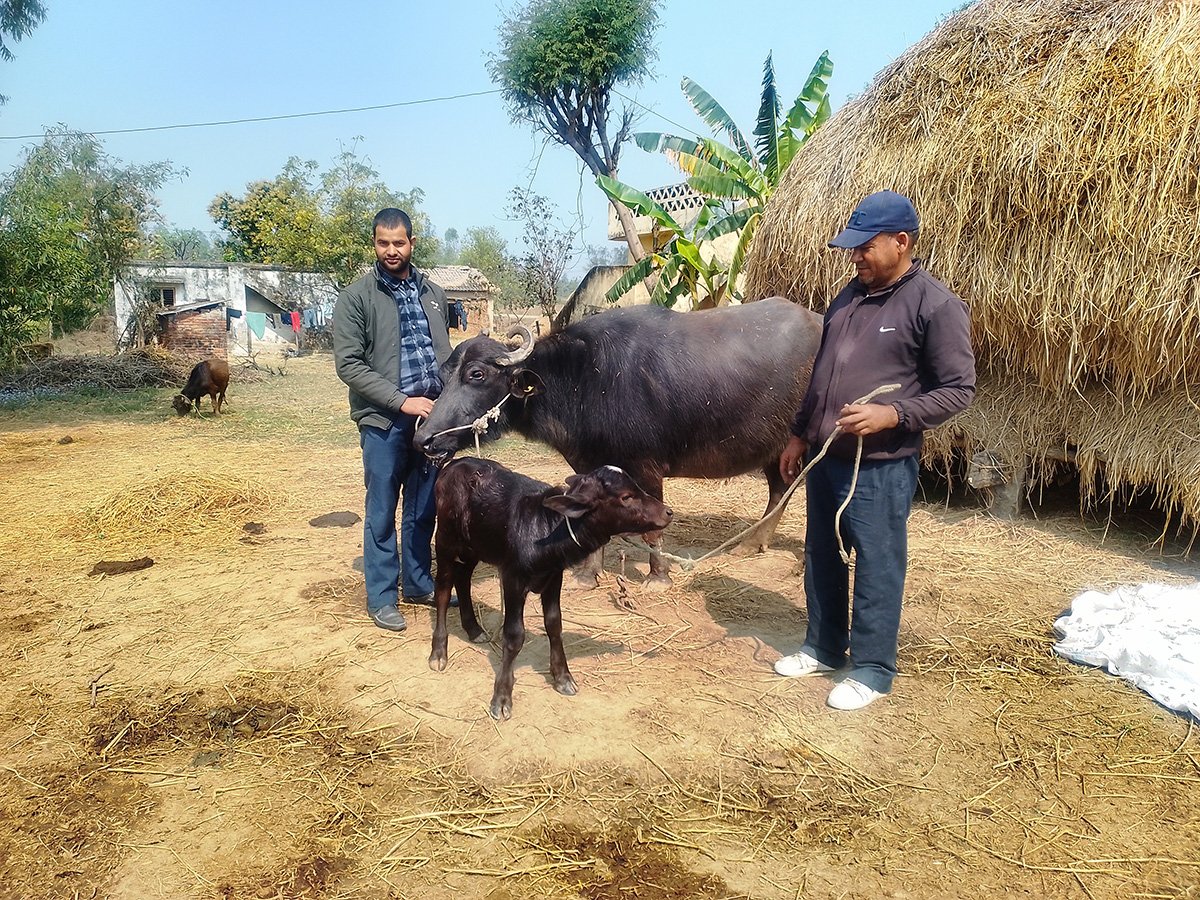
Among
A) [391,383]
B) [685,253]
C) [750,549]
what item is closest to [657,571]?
[750,549]

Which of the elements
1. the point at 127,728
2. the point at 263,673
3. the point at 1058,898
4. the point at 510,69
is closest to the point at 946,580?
the point at 1058,898

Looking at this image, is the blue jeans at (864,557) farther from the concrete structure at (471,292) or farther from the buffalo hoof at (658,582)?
the concrete structure at (471,292)

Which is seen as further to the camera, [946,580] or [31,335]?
[31,335]

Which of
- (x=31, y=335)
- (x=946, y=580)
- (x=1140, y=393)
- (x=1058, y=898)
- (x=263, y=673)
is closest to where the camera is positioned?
(x=1058, y=898)

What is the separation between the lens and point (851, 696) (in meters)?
3.50

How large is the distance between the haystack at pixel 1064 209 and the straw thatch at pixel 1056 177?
1 centimetres

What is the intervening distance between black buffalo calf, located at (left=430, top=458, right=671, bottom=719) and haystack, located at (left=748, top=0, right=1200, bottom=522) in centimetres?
429

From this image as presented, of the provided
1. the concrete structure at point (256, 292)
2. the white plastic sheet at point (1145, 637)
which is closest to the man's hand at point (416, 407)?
the white plastic sheet at point (1145, 637)

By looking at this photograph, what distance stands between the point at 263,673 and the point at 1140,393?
6.38 m

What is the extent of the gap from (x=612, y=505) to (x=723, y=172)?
29.0 ft

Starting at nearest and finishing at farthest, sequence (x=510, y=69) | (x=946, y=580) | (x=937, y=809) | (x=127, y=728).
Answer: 1. (x=937, y=809)
2. (x=127, y=728)
3. (x=946, y=580)
4. (x=510, y=69)

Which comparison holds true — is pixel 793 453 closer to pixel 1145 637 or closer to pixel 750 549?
pixel 1145 637

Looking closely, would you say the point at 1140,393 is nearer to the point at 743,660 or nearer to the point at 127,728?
the point at 743,660

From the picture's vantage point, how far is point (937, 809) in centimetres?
285
